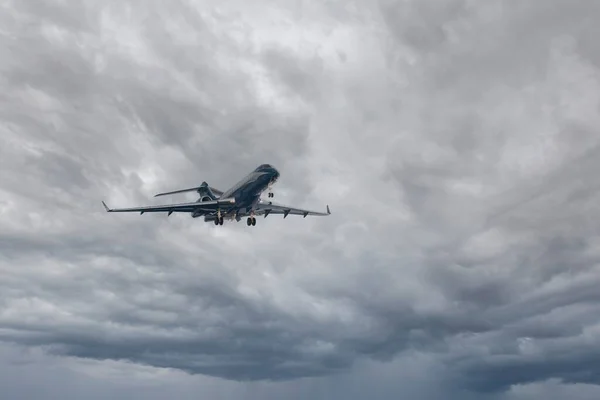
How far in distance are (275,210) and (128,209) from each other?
127 feet

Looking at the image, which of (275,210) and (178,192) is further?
(178,192)

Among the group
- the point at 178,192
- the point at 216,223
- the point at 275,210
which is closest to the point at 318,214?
the point at 275,210

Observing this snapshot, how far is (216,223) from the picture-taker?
13788 cm

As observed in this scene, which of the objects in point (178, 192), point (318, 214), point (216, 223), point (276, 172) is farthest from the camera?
point (178, 192)

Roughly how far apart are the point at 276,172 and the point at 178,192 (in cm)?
5772

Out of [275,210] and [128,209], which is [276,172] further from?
[128,209]

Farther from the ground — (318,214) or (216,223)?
(318,214)

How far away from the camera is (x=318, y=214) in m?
156

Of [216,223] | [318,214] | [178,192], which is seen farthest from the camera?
[178,192]

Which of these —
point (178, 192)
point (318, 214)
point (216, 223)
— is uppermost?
point (178, 192)

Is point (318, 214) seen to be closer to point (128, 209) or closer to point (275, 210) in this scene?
point (275, 210)

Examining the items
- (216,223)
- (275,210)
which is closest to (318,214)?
(275,210)

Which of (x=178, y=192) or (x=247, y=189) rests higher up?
(x=178, y=192)

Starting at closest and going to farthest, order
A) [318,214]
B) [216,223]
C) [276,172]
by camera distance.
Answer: [276,172] < [216,223] < [318,214]
